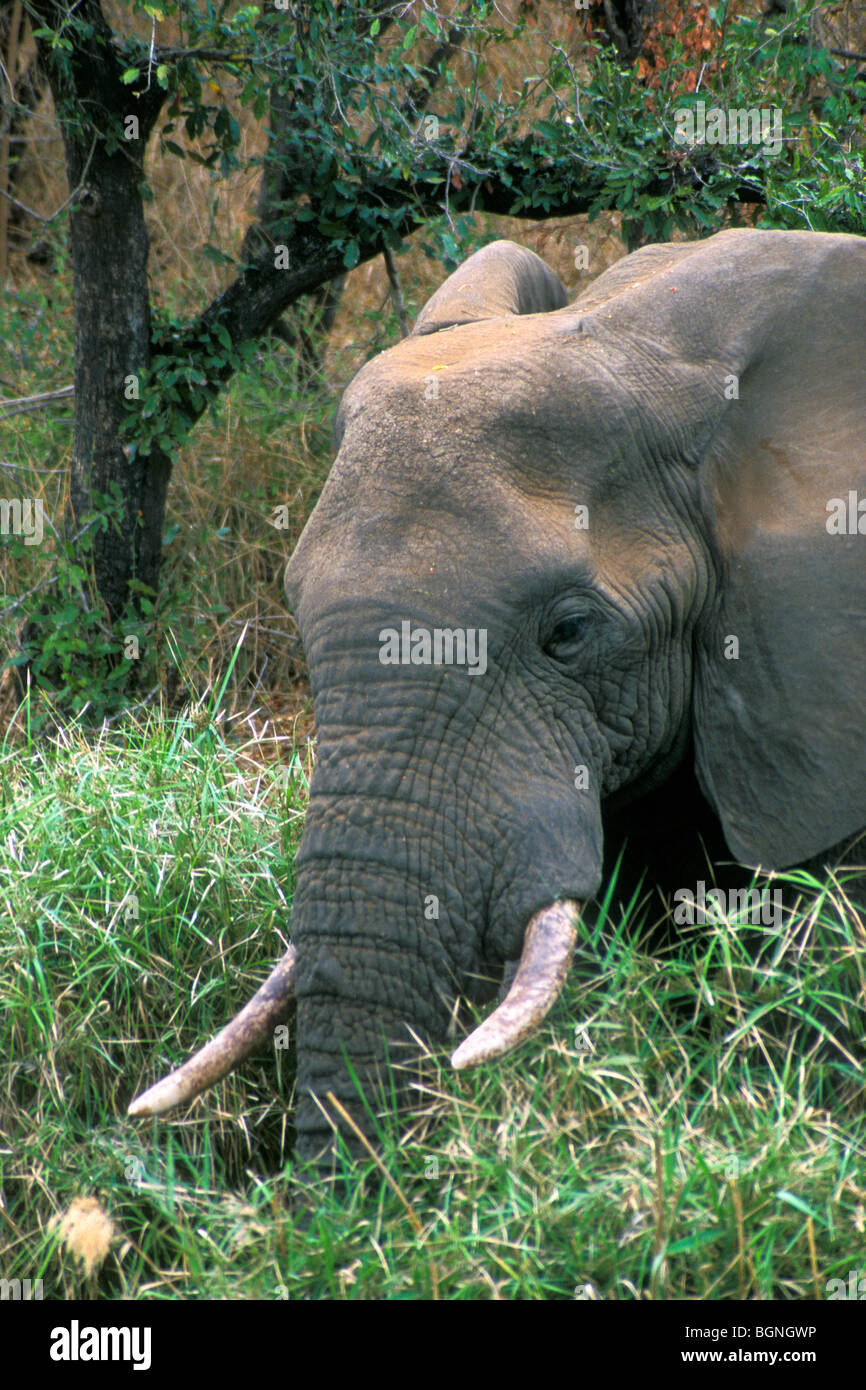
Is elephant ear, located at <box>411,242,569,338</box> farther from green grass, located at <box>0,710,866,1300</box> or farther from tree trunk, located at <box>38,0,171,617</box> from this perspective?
tree trunk, located at <box>38,0,171,617</box>

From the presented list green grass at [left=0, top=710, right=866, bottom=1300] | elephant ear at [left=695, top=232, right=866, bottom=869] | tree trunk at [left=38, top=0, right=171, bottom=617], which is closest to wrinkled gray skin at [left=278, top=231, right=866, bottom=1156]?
Result: elephant ear at [left=695, top=232, right=866, bottom=869]

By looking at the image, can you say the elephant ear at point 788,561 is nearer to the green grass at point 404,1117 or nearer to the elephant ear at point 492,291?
the green grass at point 404,1117

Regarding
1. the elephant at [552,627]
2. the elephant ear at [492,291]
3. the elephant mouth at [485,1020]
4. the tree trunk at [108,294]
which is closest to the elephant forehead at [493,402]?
the elephant at [552,627]

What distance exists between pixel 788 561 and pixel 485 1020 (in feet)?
4.25

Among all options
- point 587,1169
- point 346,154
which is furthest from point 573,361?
point 346,154

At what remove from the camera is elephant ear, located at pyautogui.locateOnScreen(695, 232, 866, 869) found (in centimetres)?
346

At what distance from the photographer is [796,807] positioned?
352 cm

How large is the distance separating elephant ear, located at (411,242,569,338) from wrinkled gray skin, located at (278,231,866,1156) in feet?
0.80

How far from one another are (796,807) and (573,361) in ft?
3.74

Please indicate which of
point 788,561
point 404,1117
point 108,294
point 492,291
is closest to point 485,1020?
point 404,1117

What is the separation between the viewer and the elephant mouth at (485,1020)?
2.81 m

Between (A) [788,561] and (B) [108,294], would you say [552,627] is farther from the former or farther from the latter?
(B) [108,294]

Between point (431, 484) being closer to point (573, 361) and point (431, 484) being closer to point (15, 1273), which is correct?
point (573, 361)

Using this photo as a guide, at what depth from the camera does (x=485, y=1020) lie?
2902mm
